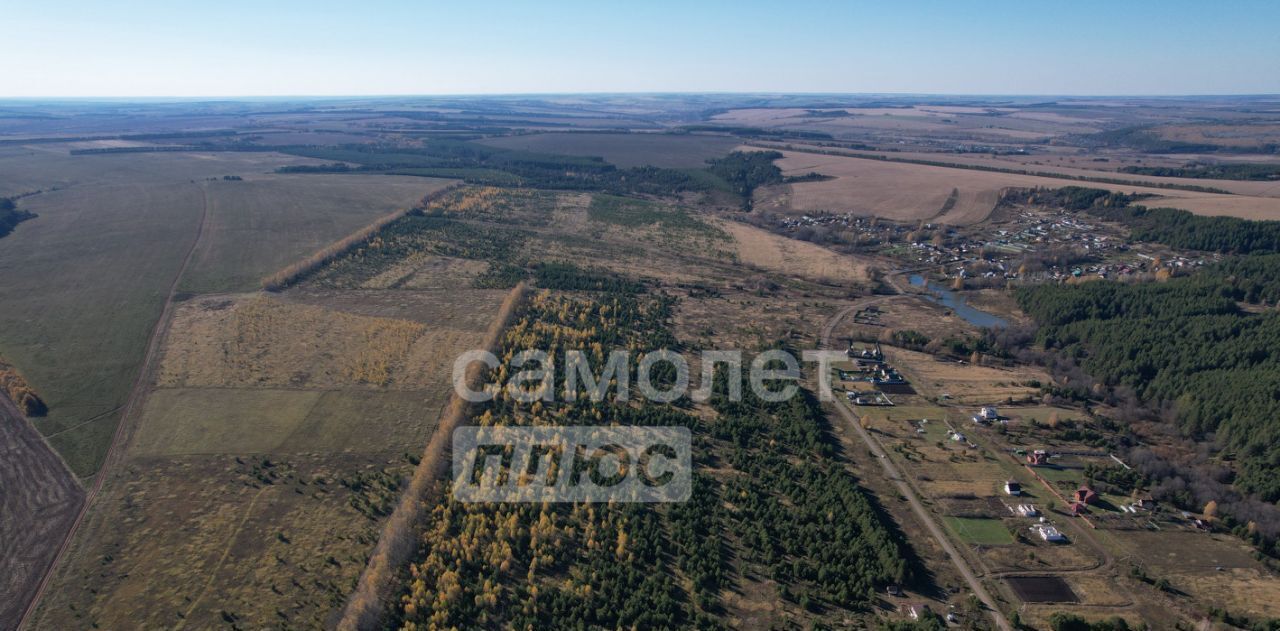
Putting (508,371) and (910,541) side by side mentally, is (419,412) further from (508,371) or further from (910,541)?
(910,541)

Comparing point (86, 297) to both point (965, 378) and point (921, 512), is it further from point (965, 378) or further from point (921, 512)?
point (965, 378)

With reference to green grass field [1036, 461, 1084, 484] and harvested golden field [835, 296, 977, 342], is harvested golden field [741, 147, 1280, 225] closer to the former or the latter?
harvested golden field [835, 296, 977, 342]

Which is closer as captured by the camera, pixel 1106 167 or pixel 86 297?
pixel 86 297

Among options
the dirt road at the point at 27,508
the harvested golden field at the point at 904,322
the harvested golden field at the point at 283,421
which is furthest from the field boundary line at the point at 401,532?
the harvested golden field at the point at 904,322

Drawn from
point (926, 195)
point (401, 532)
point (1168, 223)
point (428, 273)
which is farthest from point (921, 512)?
point (926, 195)

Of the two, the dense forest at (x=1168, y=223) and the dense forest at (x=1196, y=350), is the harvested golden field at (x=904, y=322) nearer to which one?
the dense forest at (x=1196, y=350)

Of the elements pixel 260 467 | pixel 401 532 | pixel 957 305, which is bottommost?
pixel 401 532

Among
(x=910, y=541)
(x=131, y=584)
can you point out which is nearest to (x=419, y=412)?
(x=131, y=584)
